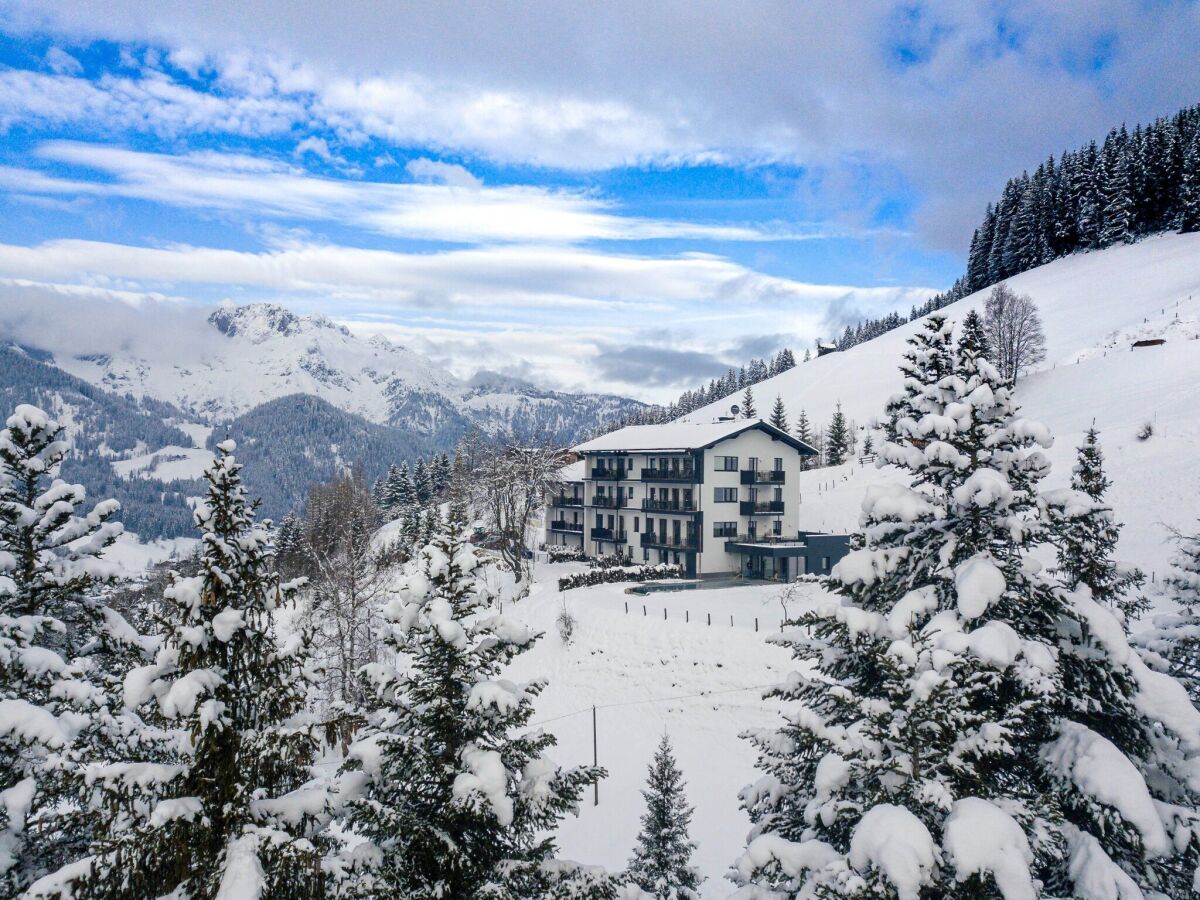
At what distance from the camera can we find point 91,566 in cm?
951

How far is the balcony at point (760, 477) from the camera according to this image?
163ft

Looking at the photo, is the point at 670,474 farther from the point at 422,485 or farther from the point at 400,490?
the point at 400,490

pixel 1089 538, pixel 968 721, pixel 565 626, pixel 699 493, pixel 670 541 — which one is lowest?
pixel 565 626

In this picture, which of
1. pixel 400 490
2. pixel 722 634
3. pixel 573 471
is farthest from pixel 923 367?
pixel 400 490

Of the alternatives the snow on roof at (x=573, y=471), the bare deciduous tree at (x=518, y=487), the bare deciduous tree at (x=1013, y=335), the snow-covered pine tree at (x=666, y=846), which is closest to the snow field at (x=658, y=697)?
the snow-covered pine tree at (x=666, y=846)

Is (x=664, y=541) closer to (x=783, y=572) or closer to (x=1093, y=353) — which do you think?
(x=783, y=572)

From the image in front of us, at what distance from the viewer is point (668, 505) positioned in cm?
5031

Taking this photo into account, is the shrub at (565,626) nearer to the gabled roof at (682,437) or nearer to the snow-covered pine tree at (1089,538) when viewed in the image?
the gabled roof at (682,437)

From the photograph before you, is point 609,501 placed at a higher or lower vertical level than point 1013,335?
lower

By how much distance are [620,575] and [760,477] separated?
14.2 metres

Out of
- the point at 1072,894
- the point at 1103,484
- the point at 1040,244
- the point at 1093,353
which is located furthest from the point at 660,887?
the point at 1040,244

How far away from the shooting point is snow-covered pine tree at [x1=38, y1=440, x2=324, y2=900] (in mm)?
6816

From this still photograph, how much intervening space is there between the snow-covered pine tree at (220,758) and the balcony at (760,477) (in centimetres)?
4382

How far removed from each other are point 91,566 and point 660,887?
1439cm
